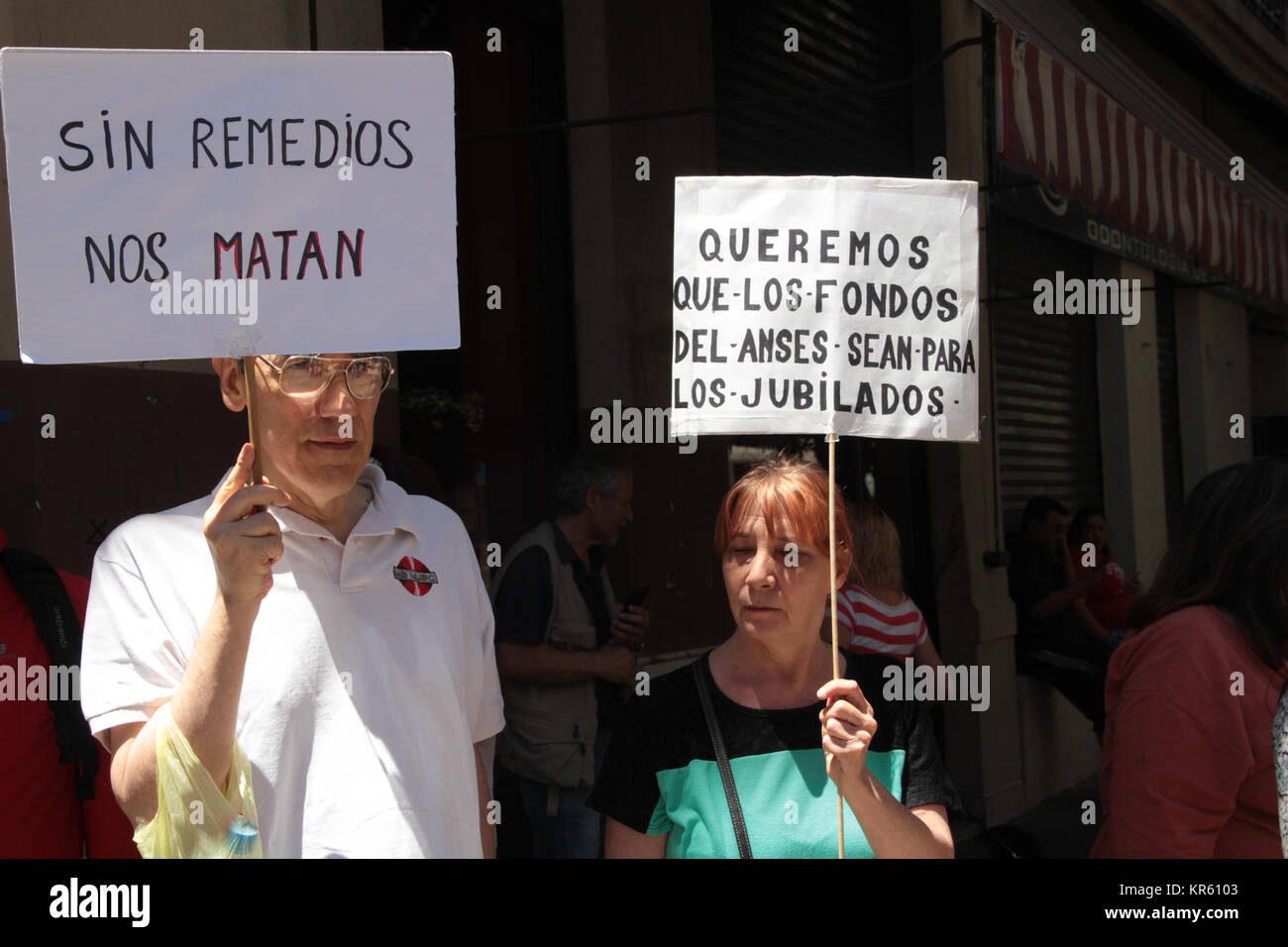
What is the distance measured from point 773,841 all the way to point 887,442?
6278 mm

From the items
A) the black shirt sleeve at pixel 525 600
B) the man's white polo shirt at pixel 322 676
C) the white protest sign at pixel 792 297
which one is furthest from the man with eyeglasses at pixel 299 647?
the black shirt sleeve at pixel 525 600

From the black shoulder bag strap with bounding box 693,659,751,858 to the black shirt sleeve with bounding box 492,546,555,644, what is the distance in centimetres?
197

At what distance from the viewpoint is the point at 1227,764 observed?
9.00ft

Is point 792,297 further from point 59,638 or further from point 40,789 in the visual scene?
point 40,789

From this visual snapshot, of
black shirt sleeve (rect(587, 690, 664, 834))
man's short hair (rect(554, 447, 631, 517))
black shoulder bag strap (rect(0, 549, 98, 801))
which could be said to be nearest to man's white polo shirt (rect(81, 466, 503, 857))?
black shirt sleeve (rect(587, 690, 664, 834))

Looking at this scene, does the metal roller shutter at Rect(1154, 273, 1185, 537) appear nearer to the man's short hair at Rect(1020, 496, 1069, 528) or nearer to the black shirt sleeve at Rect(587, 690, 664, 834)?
the man's short hair at Rect(1020, 496, 1069, 528)

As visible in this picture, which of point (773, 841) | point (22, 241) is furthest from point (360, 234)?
point (773, 841)

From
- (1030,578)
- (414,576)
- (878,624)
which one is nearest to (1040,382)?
(1030,578)

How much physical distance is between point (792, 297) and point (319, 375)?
105 cm

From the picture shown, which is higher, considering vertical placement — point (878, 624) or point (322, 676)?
point (322, 676)

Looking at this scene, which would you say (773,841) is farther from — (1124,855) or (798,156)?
(798,156)

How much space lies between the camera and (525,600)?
184 inches

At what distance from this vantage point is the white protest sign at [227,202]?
7.33 ft

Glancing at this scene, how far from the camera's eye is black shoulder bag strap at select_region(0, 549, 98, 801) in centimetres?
264
